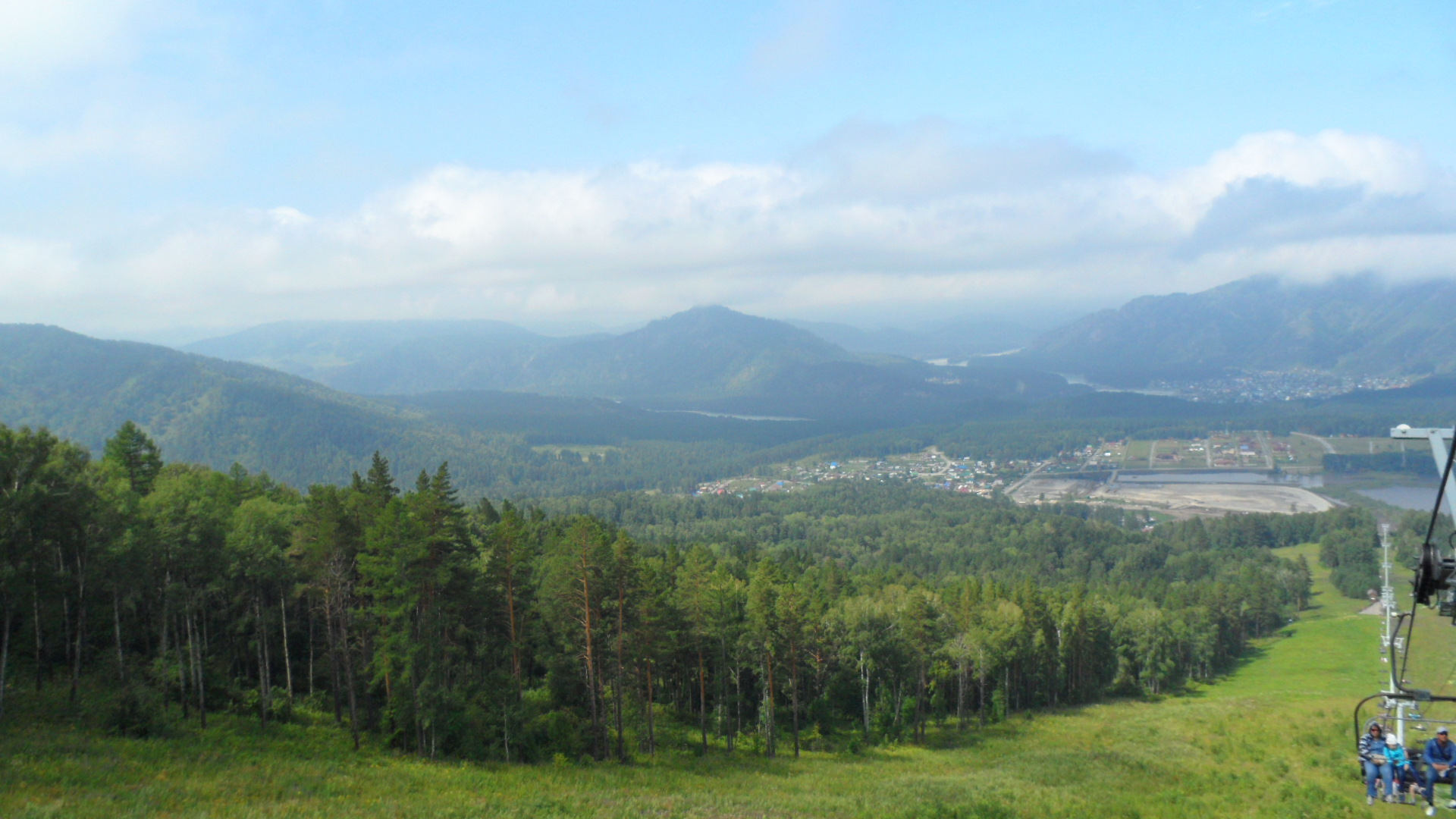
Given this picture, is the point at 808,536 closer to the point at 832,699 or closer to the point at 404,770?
the point at 832,699

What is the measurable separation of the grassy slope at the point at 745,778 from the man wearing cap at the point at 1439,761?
13.9 meters

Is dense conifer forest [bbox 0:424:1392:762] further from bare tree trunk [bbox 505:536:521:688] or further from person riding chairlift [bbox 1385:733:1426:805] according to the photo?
person riding chairlift [bbox 1385:733:1426:805]

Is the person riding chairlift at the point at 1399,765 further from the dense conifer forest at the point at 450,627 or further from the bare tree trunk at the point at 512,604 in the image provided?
the bare tree trunk at the point at 512,604

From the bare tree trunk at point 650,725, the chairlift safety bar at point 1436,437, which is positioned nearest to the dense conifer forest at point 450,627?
the bare tree trunk at point 650,725

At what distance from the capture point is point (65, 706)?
25.3 m

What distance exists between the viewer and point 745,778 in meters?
32.0

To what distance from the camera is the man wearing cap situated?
12.9m

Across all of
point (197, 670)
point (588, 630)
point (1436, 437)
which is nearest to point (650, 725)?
point (588, 630)

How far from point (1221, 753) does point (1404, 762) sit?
92.3 feet

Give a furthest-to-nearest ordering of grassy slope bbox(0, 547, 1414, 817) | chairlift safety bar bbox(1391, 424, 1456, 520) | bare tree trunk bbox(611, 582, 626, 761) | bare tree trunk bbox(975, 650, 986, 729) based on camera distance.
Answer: bare tree trunk bbox(975, 650, 986, 729) < bare tree trunk bbox(611, 582, 626, 761) < grassy slope bbox(0, 547, 1414, 817) < chairlift safety bar bbox(1391, 424, 1456, 520)

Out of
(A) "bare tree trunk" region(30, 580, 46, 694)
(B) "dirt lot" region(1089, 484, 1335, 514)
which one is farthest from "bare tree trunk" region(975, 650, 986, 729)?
(B) "dirt lot" region(1089, 484, 1335, 514)

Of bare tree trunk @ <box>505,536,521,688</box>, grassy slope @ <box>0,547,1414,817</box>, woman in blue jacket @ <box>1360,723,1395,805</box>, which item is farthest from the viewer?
bare tree trunk @ <box>505,536,521,688</box>

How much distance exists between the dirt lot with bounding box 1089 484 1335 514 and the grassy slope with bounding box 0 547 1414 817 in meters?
127

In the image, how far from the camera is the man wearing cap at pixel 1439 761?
12.9 m
